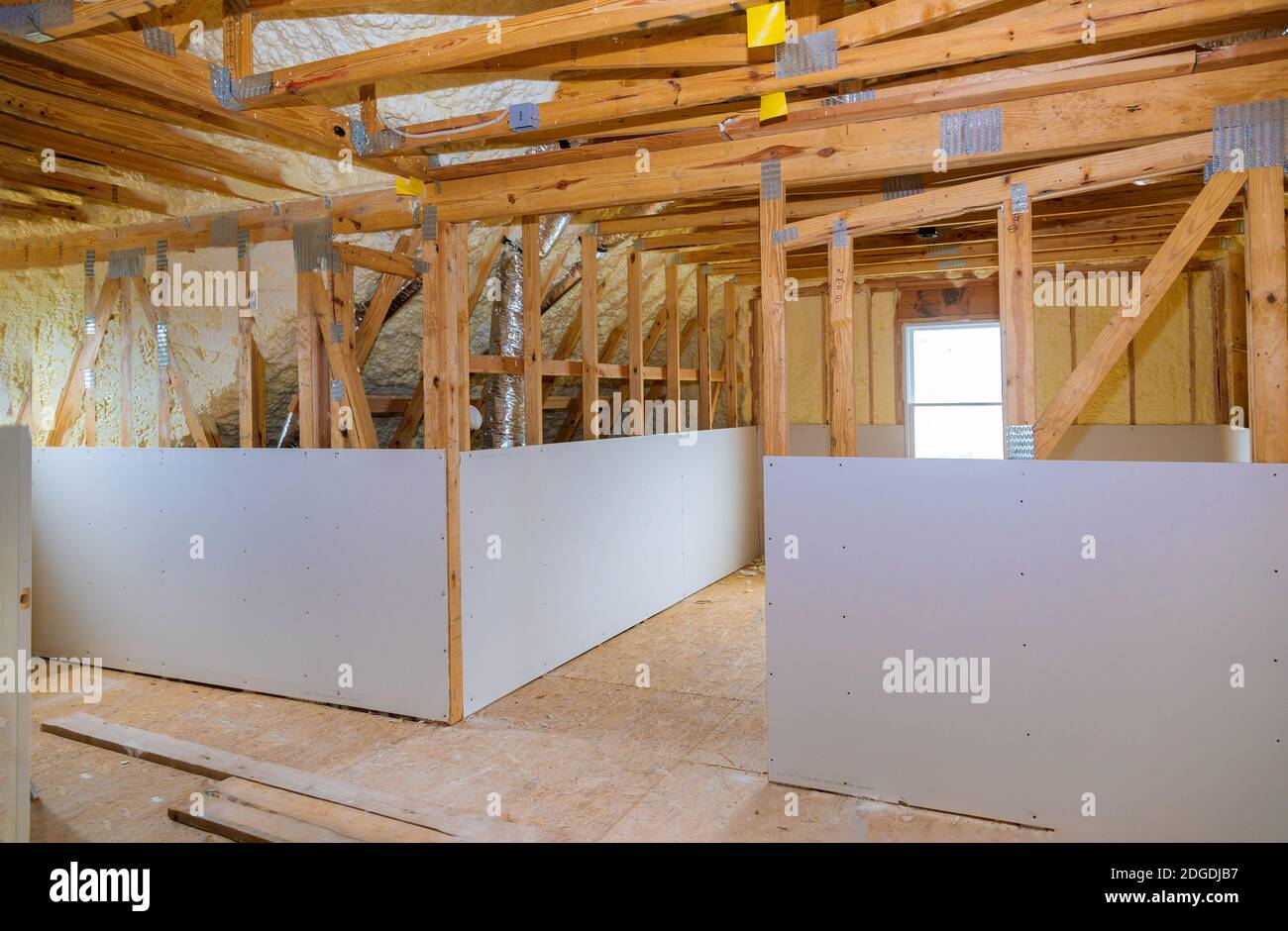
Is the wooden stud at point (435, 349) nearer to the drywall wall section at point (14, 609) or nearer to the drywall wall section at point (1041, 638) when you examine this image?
the drywall wall section at point (1041, 638)

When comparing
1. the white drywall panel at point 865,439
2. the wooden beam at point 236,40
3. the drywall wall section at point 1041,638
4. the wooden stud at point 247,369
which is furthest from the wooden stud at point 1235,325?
the wooden stud at point 247,369

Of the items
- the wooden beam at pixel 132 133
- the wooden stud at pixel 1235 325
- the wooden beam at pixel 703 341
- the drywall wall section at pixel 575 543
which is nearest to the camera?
the wooden beam at pixel 132 133

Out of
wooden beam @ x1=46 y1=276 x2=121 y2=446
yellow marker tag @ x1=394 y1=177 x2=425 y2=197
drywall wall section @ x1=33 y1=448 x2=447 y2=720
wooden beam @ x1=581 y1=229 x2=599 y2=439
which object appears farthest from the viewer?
wooden beam @ x1=581 y1=229 x2=599 y2=439

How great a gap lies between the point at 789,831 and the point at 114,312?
14.9 feet

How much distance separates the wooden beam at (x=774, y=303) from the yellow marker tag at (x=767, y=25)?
630 millimetres

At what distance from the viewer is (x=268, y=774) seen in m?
3.07

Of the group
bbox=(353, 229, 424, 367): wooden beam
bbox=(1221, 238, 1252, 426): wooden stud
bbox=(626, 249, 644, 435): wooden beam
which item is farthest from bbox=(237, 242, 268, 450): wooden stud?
bbox=(1221, 238, 1252, 426): wooden stud

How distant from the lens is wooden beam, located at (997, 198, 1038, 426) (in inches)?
103

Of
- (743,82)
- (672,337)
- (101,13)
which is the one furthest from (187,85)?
(672,337)

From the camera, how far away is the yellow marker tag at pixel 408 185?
354 centimetres

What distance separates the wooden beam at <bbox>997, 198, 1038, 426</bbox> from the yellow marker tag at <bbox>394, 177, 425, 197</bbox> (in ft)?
7.65

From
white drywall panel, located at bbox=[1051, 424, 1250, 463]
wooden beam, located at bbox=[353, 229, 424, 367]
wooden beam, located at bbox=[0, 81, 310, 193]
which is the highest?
wooden beam, located at bbox=[0, 81, 310, 193]

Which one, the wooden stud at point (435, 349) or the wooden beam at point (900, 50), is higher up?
the wooden beam at point (900, 50)

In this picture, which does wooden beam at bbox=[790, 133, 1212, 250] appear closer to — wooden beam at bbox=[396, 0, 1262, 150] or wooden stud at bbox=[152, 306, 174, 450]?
wooden beam at bbox=[396, 0, 1262, 150]
